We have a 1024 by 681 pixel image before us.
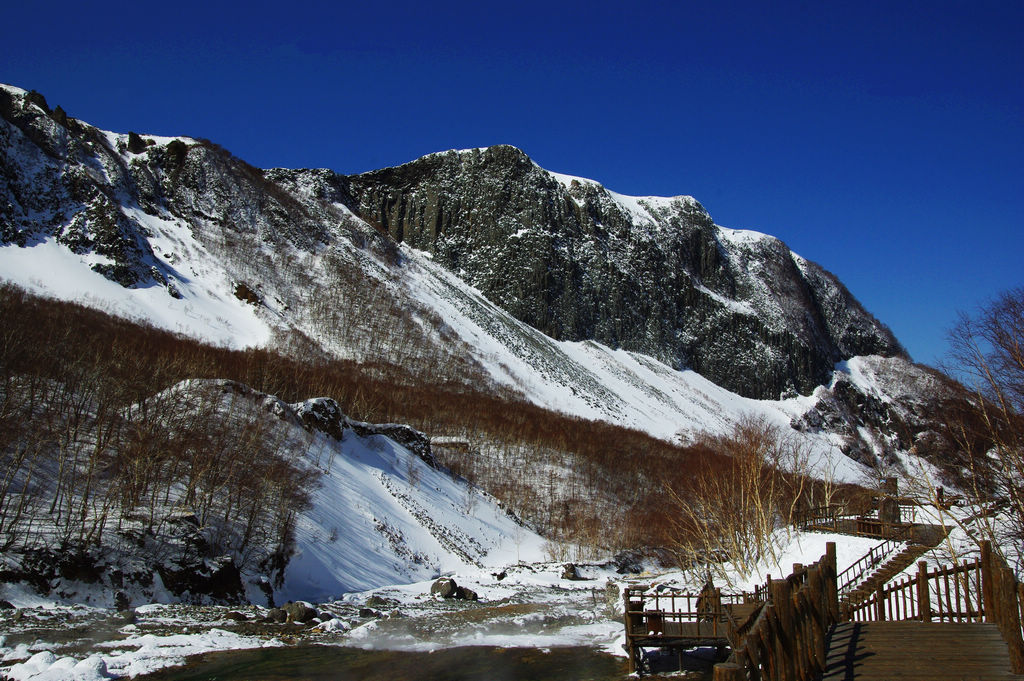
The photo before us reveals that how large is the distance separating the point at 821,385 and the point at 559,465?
79.3 meters

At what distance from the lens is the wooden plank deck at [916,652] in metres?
8.22

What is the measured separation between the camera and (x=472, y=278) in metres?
108

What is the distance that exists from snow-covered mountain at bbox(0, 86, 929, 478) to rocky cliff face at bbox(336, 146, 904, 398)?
1.15 feet

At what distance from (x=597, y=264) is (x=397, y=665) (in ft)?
323

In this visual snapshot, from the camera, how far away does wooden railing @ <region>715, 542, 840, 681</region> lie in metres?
6.48

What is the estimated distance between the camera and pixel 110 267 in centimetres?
6581

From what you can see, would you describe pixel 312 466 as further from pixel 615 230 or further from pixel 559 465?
pixel 615 230

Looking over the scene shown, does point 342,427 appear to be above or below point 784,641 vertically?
above

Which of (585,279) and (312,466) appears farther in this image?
(585,279)

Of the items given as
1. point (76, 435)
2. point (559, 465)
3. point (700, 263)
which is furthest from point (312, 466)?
point (700, 263)

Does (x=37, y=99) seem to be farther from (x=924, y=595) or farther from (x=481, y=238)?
(x=924, y=595)

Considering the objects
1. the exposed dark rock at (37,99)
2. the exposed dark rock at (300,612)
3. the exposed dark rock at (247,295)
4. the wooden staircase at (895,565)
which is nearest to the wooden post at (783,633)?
the wooden staircase at (895,565)

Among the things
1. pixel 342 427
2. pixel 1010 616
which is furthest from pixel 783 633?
pixel 342 427

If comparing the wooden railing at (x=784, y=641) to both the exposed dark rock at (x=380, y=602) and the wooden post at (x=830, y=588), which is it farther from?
the exposed dark rock at (x=380, y=602)
